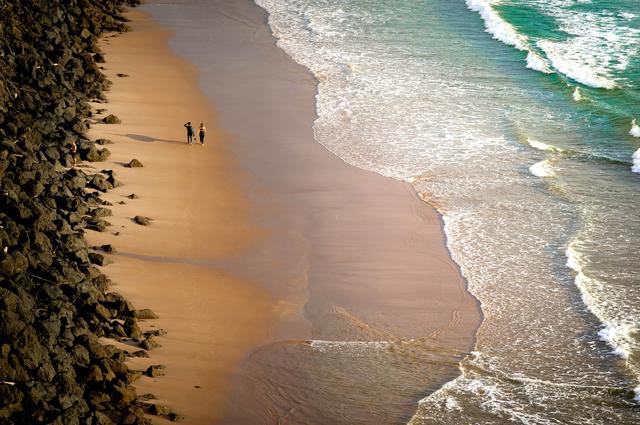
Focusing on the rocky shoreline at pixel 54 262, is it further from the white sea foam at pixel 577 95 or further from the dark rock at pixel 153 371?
the white sea foam at pixel 577 95

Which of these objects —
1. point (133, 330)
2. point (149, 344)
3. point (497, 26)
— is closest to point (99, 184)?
point (133, 330)

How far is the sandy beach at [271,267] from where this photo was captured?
16.8 m

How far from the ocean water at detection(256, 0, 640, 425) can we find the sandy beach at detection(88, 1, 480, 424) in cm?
76

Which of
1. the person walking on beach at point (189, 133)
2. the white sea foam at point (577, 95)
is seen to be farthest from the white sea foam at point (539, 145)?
the person walking on beach at point (189, 133)

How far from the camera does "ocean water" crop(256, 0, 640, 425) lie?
1736 centimetres

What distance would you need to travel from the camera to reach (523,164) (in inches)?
1069

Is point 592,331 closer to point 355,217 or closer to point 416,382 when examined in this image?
point 416,382

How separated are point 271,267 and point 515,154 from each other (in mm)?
10136

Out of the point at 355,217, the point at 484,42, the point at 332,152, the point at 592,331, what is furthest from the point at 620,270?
the point at 484,42

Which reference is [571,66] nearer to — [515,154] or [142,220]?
[515,154]

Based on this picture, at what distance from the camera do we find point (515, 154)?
27859mm

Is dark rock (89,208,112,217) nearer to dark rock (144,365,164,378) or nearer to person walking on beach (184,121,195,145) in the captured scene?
person walking on beach (184,121,195,145)

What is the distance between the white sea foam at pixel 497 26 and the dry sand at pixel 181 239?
14.4 meters

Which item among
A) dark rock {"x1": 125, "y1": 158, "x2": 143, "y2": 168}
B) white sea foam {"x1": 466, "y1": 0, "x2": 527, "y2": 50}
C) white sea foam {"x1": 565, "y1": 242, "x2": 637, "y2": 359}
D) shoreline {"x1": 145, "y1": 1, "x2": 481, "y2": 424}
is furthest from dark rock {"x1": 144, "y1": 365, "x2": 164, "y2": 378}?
white sea foam {"x1": 466, "y1": 0, "x2": 527, "y2": 50}
